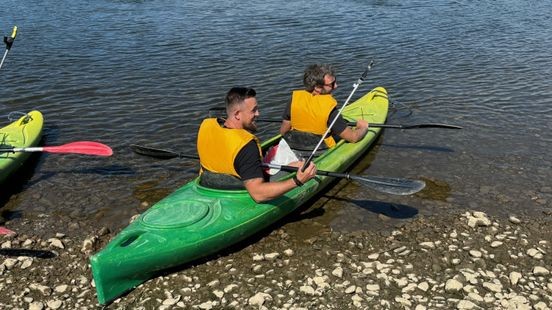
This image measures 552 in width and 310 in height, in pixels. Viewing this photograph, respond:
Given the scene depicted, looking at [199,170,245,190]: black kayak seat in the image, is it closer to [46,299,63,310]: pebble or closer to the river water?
the river water

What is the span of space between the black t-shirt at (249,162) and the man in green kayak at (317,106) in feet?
6.93

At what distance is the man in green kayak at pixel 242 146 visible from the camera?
5934mm

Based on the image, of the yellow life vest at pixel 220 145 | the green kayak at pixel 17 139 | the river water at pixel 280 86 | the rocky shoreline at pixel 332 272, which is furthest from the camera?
the green kayak at pixel 17 139

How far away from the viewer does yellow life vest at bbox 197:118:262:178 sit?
5969mm

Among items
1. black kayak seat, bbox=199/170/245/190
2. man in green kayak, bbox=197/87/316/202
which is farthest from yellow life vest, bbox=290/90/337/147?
black kayak seat, bbox=199/170/245/190

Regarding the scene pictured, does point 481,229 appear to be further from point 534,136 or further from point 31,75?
point 31,75

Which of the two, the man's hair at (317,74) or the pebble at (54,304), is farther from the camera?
the man's hair at (317,74)

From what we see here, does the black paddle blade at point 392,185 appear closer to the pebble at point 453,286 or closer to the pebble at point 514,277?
the pebble at point 453,286

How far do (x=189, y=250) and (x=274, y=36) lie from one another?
13.4 m

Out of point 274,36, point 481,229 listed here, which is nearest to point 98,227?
point 481,229

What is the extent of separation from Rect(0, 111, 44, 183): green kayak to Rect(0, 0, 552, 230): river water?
291mm

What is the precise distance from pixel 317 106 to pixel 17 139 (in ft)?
18.2

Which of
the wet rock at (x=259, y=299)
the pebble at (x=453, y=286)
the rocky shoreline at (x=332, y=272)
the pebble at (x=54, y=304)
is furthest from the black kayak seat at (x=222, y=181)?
the pebble at (x=453, y=286)

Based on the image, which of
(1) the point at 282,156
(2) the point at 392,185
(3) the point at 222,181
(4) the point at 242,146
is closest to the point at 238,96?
(4) the point at 242,146
